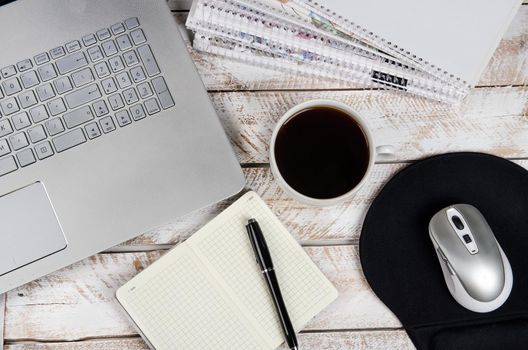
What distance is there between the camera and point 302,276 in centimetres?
72

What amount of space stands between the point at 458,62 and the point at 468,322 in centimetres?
32

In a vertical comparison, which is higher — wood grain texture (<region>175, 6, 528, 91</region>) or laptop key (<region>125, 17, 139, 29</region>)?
laptop key (<region>125, 17, 139, 29</region>)

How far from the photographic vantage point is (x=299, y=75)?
76cm

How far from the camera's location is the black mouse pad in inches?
28.5

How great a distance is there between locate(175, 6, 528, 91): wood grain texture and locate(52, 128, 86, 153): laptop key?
0.59 ft

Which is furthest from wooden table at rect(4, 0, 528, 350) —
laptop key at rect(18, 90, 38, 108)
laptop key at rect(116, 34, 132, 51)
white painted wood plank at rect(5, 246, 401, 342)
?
laptop key at rect(18, 90, 38, 108)

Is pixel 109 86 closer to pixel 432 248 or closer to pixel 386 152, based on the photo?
pixel 386 152

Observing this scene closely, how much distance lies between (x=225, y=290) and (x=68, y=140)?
26 centimetres

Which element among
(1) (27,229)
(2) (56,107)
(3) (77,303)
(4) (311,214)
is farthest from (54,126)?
(4) (311,214)

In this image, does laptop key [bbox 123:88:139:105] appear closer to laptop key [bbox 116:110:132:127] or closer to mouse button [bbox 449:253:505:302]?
laptop key [bbox 116:110:132:127]

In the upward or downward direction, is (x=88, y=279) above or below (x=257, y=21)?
below

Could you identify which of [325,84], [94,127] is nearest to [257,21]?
[325,84]

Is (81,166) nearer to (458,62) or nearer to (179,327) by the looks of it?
(179,327)

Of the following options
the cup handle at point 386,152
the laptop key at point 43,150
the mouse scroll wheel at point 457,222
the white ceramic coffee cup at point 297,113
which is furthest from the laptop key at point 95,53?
the mouse scroll wheel at point 457,222
